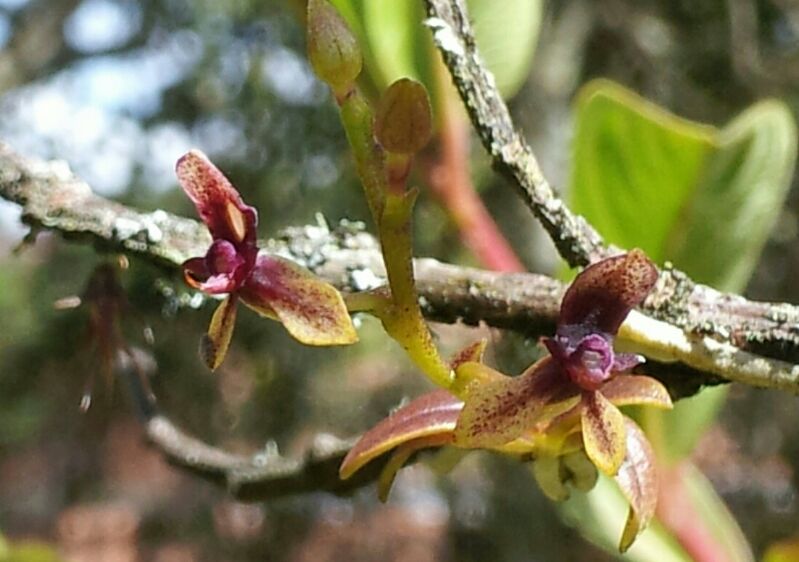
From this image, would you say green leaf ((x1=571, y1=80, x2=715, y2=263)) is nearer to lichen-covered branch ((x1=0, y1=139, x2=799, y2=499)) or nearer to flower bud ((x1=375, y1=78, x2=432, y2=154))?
lichen-covered branch ((x1=0, y1=139, x2=799, y2=499))

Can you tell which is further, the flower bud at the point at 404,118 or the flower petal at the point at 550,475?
the flower petal at the point at 550,475

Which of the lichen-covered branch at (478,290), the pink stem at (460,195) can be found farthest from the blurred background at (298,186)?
the lichen-covered branch at (478,290)

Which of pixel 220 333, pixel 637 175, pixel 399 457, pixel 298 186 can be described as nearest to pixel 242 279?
pixel 220 333

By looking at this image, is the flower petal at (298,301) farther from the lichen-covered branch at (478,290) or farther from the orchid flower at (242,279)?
the lichen-covered branch at (478,290)

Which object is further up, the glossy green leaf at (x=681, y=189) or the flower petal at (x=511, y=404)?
the flower petal at (x=511, y=404)

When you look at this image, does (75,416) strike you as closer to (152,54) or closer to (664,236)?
(152,54)

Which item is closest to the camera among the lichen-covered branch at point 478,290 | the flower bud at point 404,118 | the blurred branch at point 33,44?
Answer: the flower bud at point 404,118

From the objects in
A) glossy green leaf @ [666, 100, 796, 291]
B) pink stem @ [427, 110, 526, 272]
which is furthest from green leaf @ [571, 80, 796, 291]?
pink stem @ [427, 110, 526, 272]

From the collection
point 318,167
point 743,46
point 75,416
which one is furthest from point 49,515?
point 743,46

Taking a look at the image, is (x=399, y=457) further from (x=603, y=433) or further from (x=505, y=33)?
(x=505, y=33)

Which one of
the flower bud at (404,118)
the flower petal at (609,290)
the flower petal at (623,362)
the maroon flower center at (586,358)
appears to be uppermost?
the flower bud at (404,118)
